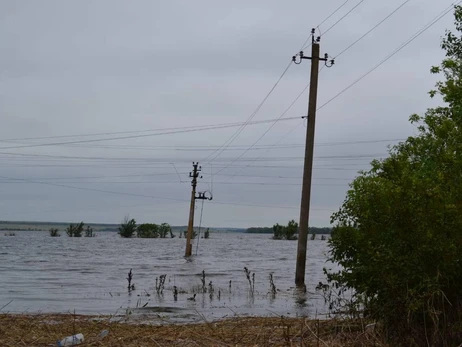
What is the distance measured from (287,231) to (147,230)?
3334cm

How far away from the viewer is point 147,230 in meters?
144

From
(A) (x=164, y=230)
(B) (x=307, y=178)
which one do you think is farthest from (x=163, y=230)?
(B) (x=307, y=178)

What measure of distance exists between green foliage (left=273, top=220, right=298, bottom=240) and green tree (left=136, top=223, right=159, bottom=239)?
27483 millimetres

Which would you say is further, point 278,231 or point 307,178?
point 278,231

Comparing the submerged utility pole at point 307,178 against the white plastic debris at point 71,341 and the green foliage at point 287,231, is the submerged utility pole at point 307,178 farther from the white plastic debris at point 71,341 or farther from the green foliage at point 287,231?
the green foliage at point 287,231

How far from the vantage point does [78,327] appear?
32.8 feet

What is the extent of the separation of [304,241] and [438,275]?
1253 cm

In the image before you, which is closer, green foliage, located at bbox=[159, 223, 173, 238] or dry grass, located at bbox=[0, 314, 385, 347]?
dry grass, located at bbox=[0, 314, 385, 347]

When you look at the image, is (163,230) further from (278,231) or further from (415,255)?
(415,255)

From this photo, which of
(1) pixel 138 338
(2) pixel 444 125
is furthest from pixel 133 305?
(2) pixel 444 125

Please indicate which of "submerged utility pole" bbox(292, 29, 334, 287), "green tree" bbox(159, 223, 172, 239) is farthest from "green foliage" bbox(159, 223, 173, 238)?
"submerged utility pole" bbox(292, 29, 334, 287)

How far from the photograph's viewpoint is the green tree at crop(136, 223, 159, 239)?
143125 millimetres

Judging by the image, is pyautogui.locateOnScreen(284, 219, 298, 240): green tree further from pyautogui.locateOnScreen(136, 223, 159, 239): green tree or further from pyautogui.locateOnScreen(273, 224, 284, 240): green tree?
pyautogui.locateOnScreen(136, 223, 159, 239): green tree

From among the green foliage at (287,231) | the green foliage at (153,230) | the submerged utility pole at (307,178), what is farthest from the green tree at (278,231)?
the submerged utility pole at (307,178)
